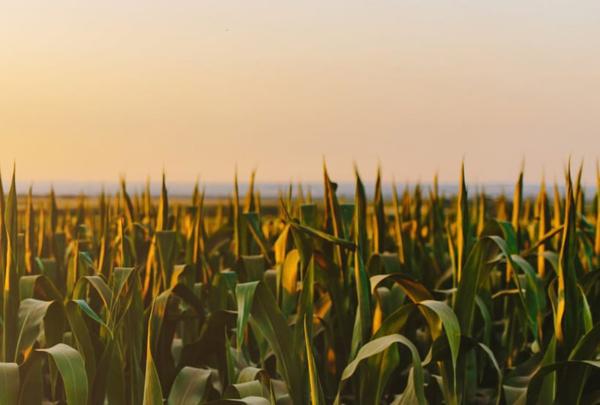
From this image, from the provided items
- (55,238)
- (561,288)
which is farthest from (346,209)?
(55,238)

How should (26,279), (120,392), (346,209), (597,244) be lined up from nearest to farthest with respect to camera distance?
(120,392), (26,279), (346,209), (597,244)

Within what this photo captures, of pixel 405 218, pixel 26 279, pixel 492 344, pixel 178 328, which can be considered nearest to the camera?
pixel 26 279

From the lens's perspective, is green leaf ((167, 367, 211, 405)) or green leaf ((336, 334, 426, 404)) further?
green leaf ((167, 367, 211, 405))

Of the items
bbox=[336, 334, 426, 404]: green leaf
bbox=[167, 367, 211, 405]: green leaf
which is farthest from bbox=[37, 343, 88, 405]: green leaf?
bbox=[336, 334, 426, 404]: green leaf

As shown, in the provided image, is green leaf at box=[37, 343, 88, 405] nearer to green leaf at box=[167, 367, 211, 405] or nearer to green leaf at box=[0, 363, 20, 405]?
green leaf at box=[0, 363, 20, 405]

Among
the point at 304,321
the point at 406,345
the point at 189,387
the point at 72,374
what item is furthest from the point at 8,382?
the point at 406,345

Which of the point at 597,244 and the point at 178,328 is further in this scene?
the point at 178,328

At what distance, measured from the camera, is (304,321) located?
1.55 meters

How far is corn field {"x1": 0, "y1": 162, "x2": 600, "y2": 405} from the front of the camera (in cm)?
159

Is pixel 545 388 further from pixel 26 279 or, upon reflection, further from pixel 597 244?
pixel 26 279

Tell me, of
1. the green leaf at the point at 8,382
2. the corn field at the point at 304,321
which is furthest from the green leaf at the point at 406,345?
the green leaf at the point at 8,382

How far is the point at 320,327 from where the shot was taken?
2.13 metres

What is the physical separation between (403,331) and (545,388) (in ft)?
1.79

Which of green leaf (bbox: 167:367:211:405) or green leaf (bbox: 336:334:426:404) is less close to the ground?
green leaf (bbox: 336:334:426:404)
